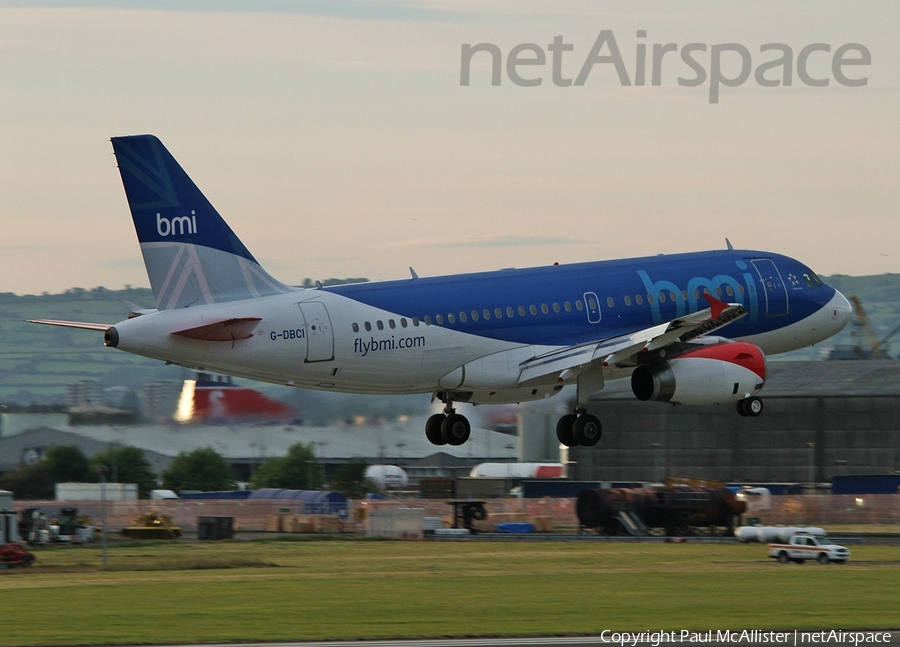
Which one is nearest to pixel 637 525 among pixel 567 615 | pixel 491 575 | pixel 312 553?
pixel 312 553

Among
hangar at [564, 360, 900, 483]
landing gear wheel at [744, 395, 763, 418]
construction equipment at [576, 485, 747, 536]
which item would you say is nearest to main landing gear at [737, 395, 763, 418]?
landing gear wheel at [744, 395, 763, 418]

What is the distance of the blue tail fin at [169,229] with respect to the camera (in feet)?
154

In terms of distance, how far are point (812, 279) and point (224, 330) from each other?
2394 cm

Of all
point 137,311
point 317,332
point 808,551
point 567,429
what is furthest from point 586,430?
point 137,311

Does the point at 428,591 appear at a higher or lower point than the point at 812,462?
lower

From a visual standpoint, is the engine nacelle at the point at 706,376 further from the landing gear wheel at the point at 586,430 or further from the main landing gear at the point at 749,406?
the landing gear wheel at the point at 586,430

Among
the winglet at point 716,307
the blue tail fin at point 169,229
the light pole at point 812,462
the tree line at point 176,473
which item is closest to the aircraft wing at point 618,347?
the winglet at point 716,307

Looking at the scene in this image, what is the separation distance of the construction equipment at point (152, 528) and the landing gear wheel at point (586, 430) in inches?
1587

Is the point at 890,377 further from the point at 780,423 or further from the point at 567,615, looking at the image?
the point at 567,615

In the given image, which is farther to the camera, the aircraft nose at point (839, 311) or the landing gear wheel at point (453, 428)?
the aircraft nose at point (839, 311)

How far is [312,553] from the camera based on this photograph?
75000 mm

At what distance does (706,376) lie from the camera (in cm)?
5262

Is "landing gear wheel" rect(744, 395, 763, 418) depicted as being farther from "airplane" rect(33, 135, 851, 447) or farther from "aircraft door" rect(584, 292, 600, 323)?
"aircraft door" rect(584, 292, 600, 323)

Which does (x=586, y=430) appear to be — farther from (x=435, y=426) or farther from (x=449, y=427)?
(x=435, y=426)
